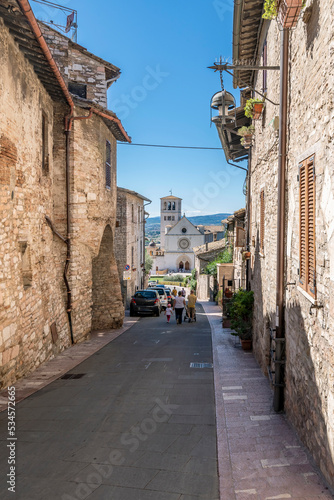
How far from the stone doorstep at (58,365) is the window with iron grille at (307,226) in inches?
191

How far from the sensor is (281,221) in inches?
269

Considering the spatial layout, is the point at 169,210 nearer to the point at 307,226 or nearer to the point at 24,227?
the point at 24,227

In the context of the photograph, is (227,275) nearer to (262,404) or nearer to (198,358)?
(198,358)

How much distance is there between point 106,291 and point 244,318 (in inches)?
218

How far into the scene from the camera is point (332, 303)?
406cm

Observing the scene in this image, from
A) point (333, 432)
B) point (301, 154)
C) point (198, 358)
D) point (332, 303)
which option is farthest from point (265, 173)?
point (333, 432)

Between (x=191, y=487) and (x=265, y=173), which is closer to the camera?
(x=191, y=487)

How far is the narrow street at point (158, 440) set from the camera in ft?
14.2

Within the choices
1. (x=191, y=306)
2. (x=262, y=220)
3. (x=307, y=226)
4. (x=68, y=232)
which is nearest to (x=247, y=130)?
(x=262, y=220)

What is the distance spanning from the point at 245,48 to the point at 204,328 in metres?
10.1

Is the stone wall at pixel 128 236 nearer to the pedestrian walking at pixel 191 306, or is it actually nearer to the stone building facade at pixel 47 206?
the pedestrian walking at pixel 191 306

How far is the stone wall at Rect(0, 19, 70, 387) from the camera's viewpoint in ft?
24.6

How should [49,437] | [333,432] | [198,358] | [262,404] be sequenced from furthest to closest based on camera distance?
[198,358], [262,404], [49,437], [333,432]

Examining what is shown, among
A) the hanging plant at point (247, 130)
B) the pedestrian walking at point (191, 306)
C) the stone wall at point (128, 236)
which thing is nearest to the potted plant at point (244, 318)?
the hanging plant at point (247, 130)
